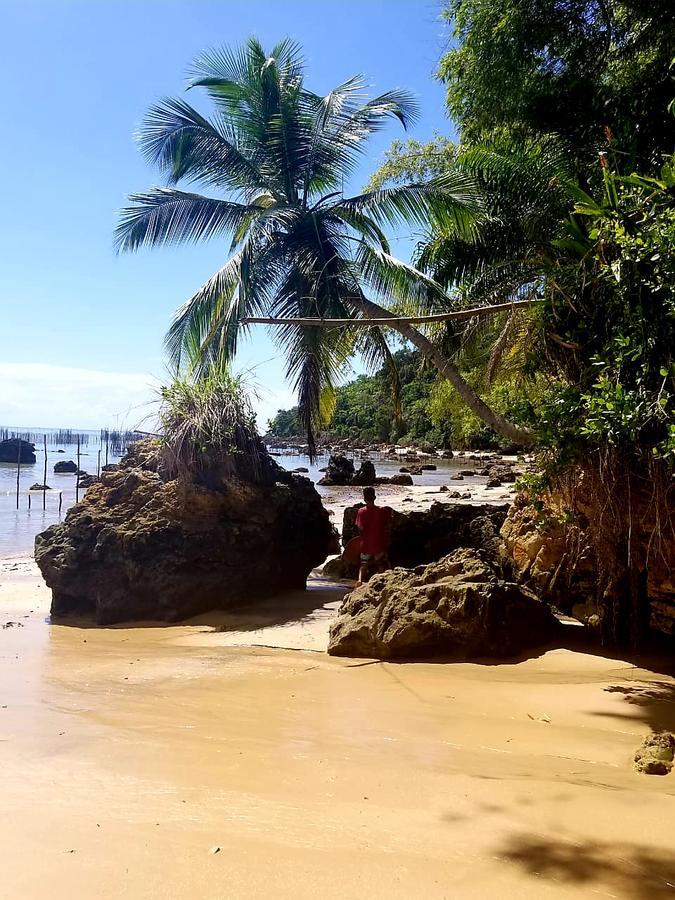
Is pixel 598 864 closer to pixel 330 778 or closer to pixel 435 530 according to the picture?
pixel 330 778

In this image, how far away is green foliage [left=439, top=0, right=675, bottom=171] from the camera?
8.84m

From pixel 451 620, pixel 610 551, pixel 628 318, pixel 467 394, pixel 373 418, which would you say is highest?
pixel 373 418

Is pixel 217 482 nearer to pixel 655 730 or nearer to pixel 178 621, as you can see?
pixel 178 621

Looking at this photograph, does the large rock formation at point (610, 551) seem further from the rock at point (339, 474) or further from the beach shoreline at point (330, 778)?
the rock at point (339, 474)

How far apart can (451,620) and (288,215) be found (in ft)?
24.6

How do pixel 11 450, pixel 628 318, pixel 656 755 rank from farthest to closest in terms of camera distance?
pixel 11 450 → pixel 628 318 → pixel 656 755

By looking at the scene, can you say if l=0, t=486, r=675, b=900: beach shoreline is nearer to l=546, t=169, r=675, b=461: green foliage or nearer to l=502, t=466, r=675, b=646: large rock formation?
l=502, t=466, r=675, b=646: large rock formation

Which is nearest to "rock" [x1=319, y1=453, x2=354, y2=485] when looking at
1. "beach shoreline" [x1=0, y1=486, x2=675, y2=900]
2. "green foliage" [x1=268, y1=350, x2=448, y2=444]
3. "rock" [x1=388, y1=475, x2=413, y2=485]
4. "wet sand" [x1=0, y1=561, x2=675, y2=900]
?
"rock" [x1=388, y1=475, x2=413, y2=485]

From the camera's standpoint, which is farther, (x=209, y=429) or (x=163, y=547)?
(x=209, y=429)

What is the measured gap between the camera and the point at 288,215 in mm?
11062

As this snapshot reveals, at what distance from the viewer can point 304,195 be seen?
11.7 metres

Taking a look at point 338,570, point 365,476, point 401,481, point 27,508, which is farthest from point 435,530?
point 365,476

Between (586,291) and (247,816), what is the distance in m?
4.41

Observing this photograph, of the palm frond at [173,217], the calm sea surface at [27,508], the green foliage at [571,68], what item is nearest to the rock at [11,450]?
the calm sea surface at [27,508]
